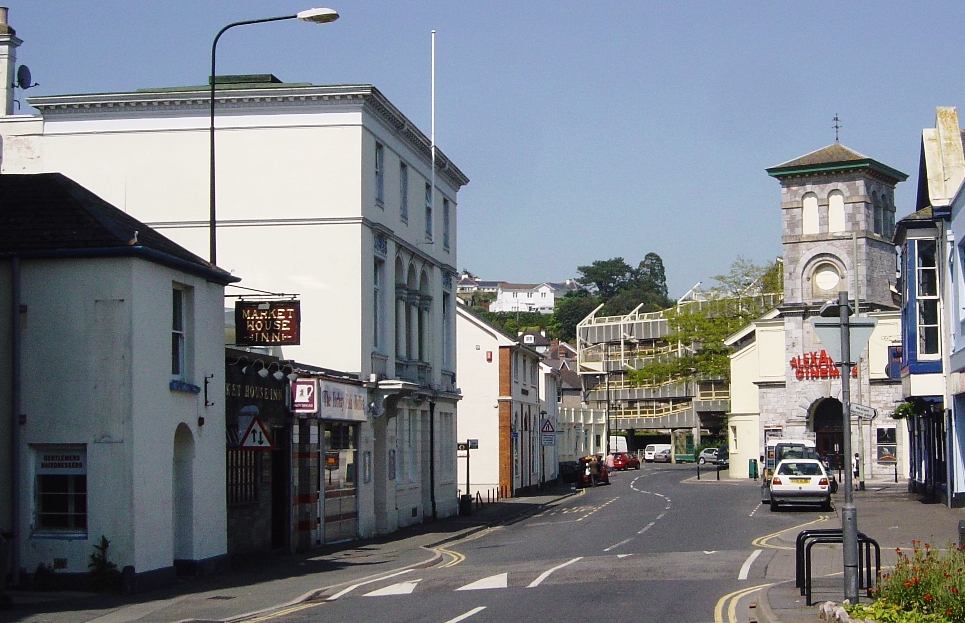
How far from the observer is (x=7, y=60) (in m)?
32.5

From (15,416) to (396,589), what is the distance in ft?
22.1

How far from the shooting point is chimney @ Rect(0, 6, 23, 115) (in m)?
31.2

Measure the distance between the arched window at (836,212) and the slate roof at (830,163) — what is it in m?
1.46

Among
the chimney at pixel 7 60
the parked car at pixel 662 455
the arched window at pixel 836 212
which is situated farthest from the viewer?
the parked car at pixel 662 455

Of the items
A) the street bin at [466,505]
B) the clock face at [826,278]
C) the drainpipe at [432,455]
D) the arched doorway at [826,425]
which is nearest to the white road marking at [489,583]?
the drainpipe at [432,455]

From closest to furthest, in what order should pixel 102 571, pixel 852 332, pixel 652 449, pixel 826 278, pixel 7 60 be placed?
pixel 852 332
pixel 102 571
pixel 7 60
pixel 826 278
pixel 652 449

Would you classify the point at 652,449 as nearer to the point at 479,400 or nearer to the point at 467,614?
the point at 479,400

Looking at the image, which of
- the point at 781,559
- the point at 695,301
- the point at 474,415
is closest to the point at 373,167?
the point at 781,559

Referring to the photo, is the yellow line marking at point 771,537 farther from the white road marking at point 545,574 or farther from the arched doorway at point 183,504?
the arched doorway at point 183,504

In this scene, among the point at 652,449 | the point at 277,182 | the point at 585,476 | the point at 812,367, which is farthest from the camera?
the point at 652,449

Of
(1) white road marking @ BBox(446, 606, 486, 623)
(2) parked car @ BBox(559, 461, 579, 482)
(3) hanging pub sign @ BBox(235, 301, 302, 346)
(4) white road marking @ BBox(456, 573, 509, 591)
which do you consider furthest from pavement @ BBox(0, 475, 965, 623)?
(2) parked car @ BBox(559, 461, 579, 482)

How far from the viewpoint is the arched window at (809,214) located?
6512 cm

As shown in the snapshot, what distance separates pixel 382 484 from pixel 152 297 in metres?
15.8

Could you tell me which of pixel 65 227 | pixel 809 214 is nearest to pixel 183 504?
pixel 65 227
